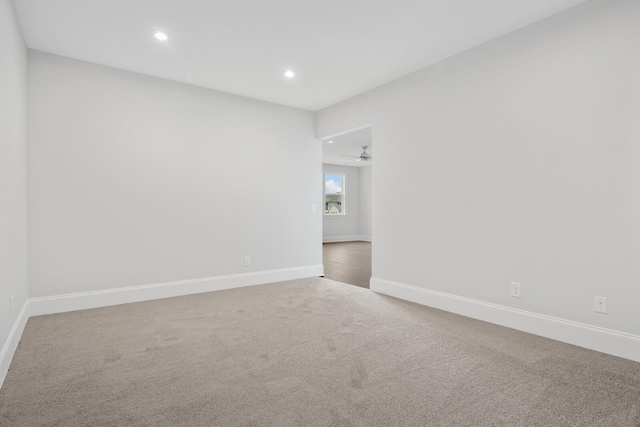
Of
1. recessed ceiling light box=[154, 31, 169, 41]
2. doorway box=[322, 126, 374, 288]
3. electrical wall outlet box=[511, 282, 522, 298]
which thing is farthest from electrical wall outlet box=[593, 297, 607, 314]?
doorway box=[322, 126, 374, 288]

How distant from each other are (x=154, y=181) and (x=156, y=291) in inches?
53.6

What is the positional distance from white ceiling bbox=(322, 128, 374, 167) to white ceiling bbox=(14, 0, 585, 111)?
2.39 m

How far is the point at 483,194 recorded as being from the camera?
11.0ft

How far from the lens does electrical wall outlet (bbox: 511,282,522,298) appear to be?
3088 mm

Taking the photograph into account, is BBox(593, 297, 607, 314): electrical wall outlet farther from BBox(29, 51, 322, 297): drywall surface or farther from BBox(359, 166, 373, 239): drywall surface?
BBox(359, 166, 373, 239): drywall surface

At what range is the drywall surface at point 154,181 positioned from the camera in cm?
361

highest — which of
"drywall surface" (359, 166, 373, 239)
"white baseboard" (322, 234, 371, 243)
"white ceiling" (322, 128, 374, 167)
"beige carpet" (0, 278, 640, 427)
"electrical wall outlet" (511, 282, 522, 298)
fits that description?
"white ceiling" (322, 128, 374, 167)

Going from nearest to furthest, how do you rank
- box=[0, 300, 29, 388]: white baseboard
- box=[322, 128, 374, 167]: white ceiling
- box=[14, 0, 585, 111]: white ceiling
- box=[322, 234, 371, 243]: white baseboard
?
box=[0, 300, 29, 388]: white baseboard < box=[14, 0, 585, 111]: white ceiling < box=[322, 128, 374, 167]: white ceiling < box=[322, 234, 371, 243]: white baseboard

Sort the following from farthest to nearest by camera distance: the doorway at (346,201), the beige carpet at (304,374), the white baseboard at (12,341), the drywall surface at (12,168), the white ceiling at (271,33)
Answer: the doorway at (346,201)
the white ceiling at (271,33)
the drywall surface at (12,168)
the white baseboard at (12,341)
the beige carpet at (304,374)

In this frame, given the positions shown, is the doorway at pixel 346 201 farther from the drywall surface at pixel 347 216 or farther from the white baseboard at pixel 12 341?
the white baseboard at pixel 12 341

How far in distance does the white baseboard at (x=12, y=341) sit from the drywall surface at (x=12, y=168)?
0.20ft

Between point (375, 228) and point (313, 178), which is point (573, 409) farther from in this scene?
point (313, 178)

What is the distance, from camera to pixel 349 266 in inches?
261

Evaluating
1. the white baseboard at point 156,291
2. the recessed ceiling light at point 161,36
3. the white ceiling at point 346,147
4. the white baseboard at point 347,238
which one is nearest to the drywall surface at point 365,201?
the white baseboard at point 347,238
